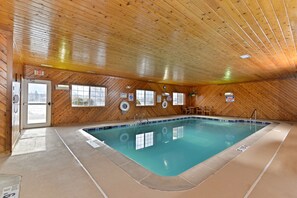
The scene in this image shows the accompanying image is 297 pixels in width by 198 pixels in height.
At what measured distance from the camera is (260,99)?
8664 mm

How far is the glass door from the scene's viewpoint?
5.30m

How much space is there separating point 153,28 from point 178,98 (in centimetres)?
929

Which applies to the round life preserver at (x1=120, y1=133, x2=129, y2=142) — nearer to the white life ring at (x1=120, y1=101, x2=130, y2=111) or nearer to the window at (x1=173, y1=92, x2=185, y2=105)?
the white life ring at (x1=120, y1=101, x2=130, y2=111)

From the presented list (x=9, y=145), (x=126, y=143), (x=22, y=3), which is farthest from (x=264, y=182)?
(x=9, y=145)

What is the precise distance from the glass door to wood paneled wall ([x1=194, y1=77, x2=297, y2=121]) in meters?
10.4

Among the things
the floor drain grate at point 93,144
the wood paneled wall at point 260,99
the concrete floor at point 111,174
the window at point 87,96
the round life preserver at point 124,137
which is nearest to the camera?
the concrete floor at point 111,174

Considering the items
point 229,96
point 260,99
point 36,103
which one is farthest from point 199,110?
point 36,103

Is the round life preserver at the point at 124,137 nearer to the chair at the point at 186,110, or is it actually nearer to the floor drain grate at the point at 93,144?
the floor drain grate at the point at 93,144

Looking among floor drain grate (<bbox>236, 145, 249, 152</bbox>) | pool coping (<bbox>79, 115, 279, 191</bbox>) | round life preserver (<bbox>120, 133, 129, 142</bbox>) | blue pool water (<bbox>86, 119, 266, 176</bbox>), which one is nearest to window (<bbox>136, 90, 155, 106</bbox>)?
blue pool water (<bbox>86, 119, 266, 176</bbox>)

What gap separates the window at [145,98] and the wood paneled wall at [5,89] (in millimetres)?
6204

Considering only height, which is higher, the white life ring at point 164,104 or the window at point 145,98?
the window at point 145,98

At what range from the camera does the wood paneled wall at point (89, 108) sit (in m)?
5.95

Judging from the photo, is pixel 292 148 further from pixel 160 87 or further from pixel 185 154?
pixel 160 87

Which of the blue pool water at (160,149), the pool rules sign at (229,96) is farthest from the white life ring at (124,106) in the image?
the pool rules sign at (229,96)
